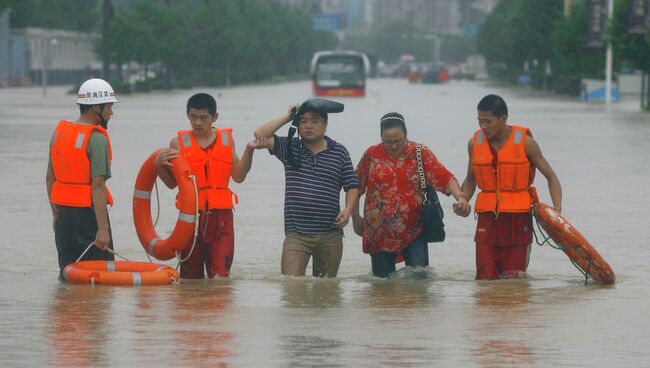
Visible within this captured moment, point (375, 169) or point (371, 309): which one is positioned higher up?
point (375, 169)

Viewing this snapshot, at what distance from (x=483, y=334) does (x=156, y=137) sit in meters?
25.5

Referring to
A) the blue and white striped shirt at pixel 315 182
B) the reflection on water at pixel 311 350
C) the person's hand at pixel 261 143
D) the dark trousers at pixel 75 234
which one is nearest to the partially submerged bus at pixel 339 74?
the dark trousers at pixel 75 234

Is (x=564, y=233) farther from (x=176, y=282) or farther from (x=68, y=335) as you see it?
(x=68, y=335)

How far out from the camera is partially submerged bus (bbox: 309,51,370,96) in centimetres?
8331

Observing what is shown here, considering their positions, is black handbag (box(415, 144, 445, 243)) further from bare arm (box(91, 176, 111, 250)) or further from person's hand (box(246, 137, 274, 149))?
bare arm (box(91, 176, 111, 250))

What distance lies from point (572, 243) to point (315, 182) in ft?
6.20

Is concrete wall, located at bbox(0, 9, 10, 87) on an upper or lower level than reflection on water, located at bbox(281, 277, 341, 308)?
lower

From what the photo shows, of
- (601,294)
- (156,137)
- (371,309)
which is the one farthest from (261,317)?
(156,137)

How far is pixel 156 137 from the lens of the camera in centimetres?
3422

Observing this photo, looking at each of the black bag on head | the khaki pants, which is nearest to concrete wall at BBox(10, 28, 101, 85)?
the khaki pants

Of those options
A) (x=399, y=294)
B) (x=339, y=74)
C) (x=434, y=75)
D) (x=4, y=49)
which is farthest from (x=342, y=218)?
(x=434, y=75)

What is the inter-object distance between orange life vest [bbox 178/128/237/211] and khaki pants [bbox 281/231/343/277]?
506 millimetres

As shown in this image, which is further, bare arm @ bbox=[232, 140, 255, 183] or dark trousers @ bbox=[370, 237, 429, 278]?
dark trousers @ bbox=[370, 237, 429, 278]

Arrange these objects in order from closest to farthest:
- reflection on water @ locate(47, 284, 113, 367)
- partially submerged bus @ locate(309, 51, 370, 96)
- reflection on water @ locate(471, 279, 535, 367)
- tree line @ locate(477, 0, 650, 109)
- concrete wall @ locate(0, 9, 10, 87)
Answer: reflection on water @ locate(47, 284, 113, 367) → reflection on water @ locate(471, 279, 535, 367) → tree line @ locate(477, 0, 650, 109) → partially submerged bus @ locate(309, 51, 370, 96) → concrete wall @ locate(0, 9, 10, 87)
